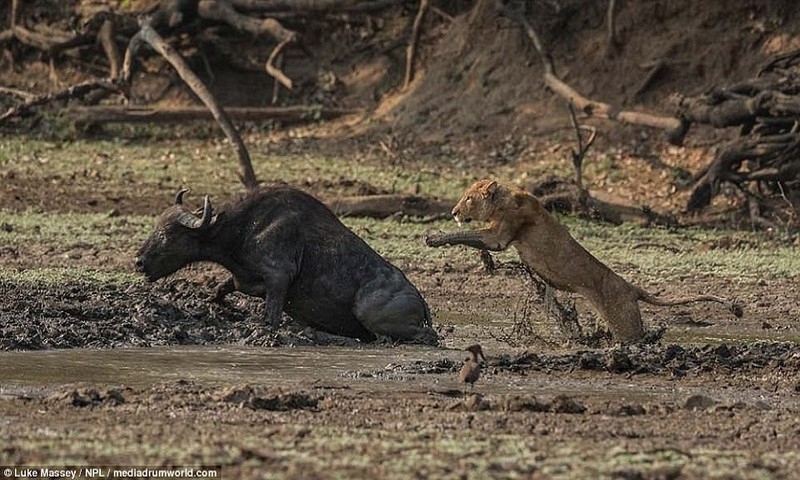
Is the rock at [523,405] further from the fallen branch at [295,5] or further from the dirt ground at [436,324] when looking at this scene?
the fallen branch at [295,5]

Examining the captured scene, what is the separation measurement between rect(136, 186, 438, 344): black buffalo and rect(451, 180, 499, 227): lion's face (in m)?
0.72

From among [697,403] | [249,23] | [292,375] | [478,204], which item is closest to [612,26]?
[249,23]

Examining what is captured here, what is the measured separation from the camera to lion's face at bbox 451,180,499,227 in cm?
1088

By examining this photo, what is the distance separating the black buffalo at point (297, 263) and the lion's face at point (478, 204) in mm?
718

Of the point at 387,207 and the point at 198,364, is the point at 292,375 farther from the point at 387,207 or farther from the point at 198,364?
the point at 387,207

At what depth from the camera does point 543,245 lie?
1086 centimetres

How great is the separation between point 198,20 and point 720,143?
7.89 m

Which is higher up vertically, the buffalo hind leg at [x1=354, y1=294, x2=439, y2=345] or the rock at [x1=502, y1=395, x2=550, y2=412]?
the rock at [x1=502, y1=395, x2=550, y2=412]

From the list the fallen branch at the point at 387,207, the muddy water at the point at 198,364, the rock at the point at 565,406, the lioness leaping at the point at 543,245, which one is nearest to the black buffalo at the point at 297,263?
the muddy water at the point at 198,364

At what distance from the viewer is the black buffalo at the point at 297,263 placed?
1127cm

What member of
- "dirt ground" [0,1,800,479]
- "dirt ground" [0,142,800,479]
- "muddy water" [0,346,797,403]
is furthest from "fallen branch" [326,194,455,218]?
"muddy water" [0,346,797,403]

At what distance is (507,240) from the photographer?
10836 mm

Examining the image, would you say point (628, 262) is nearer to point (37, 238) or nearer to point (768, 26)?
point (37, 238)

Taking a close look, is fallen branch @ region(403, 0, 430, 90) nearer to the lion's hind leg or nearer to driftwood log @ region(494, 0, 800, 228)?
driftwood log @ region(494, 0, 800, 228)
